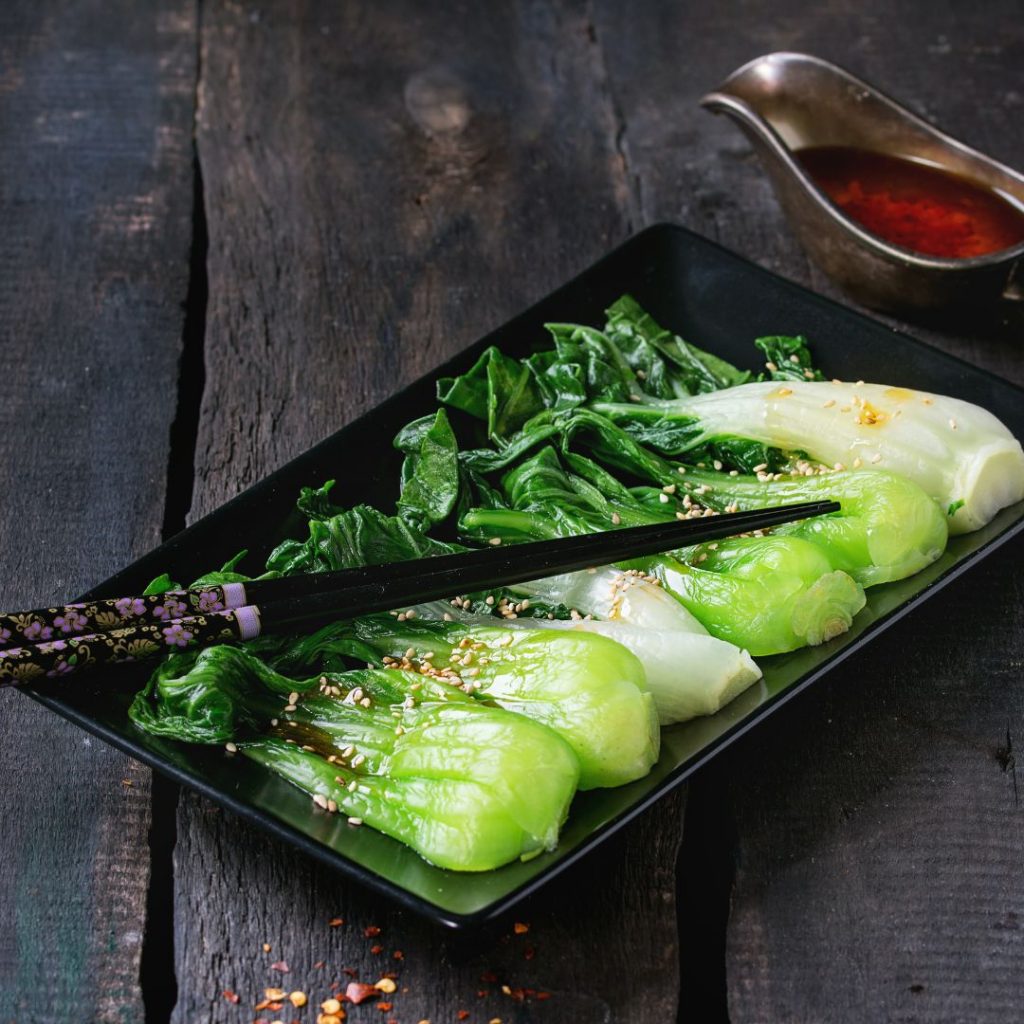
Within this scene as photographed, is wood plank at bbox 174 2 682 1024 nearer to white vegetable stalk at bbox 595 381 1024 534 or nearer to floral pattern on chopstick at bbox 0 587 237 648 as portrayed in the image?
floral pattern on chopstick at bbox 0 587 237 648

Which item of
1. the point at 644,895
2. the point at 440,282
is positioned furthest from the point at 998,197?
the point at 644,895

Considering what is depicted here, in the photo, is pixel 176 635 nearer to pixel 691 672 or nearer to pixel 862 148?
pixel 691 672

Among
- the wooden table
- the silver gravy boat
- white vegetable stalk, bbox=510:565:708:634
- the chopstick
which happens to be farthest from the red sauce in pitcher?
white vegetable stalk, bbox=510:565:708:634

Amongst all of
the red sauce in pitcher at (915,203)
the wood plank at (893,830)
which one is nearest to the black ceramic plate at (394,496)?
the wood plank at (893,830)

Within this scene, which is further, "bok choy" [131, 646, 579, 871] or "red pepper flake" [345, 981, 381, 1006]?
"red pepper flake" [345, 981, 381, 1006]

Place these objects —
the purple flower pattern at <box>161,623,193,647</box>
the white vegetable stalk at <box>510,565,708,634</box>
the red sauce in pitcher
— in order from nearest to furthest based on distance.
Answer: the purple flower pattern at <box>161,623,193,647</box> → the white vegetable stalk at <box>510,565,708,634</box> → the red sauce in pitcher

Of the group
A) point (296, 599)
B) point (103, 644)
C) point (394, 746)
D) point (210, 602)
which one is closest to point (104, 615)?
point (103, 644)
